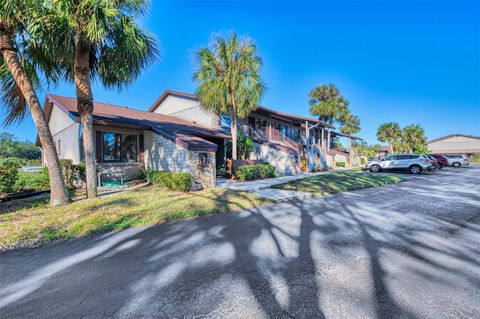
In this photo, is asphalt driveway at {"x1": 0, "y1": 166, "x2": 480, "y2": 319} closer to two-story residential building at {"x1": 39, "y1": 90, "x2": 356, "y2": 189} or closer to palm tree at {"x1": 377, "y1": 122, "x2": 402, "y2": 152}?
two-story residential building at {"x1": 39, "y1": 90, "x2": 356, "y2": 189}

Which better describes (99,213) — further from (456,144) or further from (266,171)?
(456,144)

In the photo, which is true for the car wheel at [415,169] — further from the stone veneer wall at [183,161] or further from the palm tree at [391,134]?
the palm tree at [391,134]

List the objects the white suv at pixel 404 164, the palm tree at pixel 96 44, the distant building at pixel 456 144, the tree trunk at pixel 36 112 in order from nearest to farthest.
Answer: the palm tree at pixel 96 44
the tree trunk at pixel 36 112
the white suv at pixel 404 164
the distant building at pixel 456 144

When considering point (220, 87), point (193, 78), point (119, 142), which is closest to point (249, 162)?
point (220, 87)

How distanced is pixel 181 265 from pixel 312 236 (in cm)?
258

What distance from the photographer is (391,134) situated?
48.4m

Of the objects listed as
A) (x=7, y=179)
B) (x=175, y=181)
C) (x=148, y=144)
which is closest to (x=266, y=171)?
(x=175, y=181)

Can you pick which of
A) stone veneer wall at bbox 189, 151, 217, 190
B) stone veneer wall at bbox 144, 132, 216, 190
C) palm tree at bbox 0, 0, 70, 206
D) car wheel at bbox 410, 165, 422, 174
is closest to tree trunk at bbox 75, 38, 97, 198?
palm tree at bbox 0, 0, 70, 206

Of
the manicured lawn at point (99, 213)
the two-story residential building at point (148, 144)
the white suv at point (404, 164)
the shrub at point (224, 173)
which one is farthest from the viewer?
the white suv at point (404, 164)

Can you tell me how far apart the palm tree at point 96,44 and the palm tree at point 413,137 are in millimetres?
54979

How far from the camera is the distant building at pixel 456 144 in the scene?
2197 inches

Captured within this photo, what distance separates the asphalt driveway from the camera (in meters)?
2.38

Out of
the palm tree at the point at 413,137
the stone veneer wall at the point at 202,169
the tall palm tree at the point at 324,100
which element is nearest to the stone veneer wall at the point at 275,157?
the stone veneer wall at the point at 202,169

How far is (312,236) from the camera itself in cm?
448
